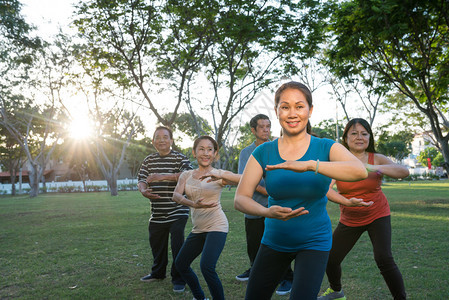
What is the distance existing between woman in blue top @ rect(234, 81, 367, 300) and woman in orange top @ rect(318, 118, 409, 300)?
4.90 feet

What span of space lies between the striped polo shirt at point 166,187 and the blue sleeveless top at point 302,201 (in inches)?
117

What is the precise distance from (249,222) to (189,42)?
8.88m

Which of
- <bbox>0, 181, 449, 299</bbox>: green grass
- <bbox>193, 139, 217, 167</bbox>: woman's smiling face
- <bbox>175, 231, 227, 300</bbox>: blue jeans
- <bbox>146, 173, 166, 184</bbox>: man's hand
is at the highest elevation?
<bbox>193, 139, 217, 167</bbox>: woman's smiling face

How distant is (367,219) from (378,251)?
0.34 metres

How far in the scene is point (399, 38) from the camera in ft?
42.8

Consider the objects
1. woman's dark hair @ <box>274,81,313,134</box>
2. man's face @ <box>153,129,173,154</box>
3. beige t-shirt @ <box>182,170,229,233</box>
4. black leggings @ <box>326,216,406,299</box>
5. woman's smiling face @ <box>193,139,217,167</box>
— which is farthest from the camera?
man's face @ <box>153,129,173,154</box>

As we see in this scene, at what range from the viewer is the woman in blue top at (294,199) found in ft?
7.69

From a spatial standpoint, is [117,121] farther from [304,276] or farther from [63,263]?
[304,276]

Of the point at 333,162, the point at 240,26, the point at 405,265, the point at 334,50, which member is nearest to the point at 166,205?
the point at 333,162

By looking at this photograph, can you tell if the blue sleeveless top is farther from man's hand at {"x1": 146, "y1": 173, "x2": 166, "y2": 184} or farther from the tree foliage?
the tree foliage

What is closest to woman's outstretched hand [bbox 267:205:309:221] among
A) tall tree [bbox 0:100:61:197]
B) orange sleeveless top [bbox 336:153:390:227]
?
orange sleeveless top [bbox 336:153:390:227]

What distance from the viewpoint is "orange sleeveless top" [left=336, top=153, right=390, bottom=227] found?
3.90 meters

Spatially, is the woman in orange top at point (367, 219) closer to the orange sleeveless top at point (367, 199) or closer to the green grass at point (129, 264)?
the orange sleeveless top at point (367, 199)

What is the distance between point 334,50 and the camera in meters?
13.7
